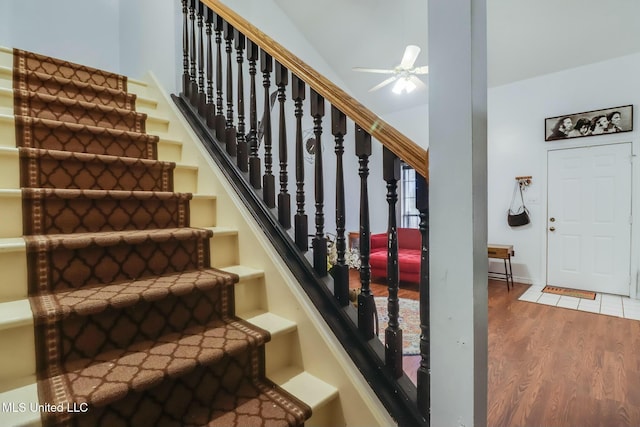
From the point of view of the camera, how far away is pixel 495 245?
4695 millimetres

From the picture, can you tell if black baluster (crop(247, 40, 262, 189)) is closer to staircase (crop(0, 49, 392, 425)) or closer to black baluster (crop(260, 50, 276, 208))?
black baluster (crop(260, 50, 276, 208))

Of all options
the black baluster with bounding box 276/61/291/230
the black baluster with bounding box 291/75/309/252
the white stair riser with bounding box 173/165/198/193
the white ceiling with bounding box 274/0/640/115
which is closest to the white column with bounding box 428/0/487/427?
the black baluster with bounding box 291/75/309/252

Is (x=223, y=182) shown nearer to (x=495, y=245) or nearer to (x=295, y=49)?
(x=295, y=49)

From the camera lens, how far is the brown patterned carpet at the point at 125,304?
2.79 feet

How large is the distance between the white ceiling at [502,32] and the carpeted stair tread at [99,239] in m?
3.99

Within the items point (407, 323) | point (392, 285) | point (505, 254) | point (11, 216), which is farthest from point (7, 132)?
point (505, 254)

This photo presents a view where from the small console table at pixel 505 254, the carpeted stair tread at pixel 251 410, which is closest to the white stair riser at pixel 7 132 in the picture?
the carpeted stair tread at pixel 251 410

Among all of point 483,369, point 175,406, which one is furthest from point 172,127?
point 483,369

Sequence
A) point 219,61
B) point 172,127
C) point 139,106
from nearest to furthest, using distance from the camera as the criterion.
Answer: point 219,61 < point 172,127 < point 139,106

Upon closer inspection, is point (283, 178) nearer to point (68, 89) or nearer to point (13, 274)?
point (13, 274)

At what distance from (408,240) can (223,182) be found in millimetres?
3919

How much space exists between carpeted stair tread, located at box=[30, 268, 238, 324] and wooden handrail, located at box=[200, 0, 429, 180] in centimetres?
76

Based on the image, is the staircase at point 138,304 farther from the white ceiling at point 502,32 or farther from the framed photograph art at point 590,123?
the framed photograph art at point 590,123

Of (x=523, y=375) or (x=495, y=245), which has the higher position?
(x=495, y=245)
